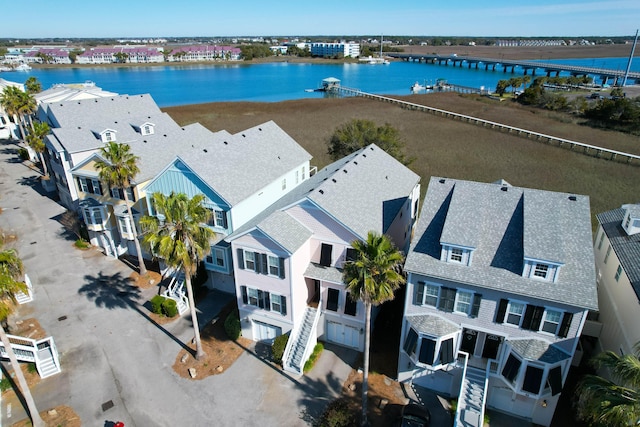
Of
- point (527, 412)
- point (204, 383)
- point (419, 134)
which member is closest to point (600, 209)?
point (527, 412)

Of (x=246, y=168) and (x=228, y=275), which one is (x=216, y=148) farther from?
(x=228, y=275)

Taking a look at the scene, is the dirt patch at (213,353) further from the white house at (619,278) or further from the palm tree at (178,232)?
the white house at (619,278)

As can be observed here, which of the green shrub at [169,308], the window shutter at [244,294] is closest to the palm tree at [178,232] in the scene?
the window shutter at [244,294]

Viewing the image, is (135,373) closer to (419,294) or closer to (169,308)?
(169,308)

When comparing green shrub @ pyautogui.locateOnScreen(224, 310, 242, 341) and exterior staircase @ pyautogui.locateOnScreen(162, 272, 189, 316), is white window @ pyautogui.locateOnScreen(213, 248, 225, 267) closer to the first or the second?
exterior staircase @ pyautogui.locateOnScreen(162, 272, 189, 316)

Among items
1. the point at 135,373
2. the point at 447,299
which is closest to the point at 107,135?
the point at 135,373
